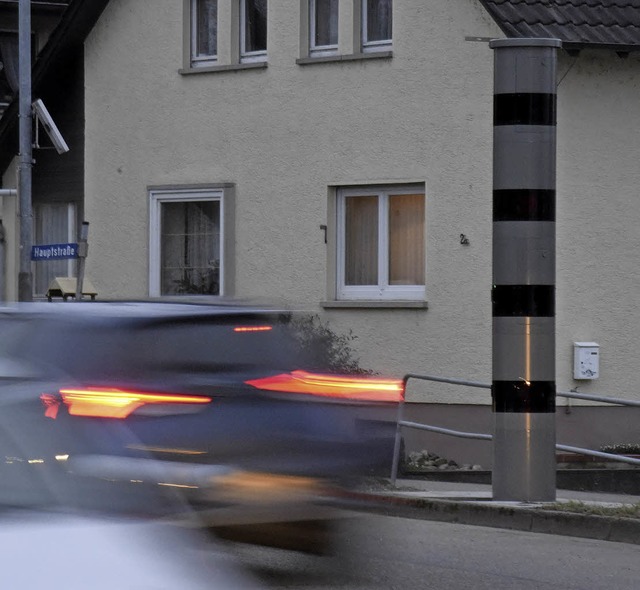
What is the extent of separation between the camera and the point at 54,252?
18.4 meters

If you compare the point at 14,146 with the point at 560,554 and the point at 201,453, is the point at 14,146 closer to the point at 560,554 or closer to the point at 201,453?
the point at 560,554

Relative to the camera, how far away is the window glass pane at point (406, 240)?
1702 cm

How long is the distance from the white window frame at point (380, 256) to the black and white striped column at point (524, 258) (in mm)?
6267

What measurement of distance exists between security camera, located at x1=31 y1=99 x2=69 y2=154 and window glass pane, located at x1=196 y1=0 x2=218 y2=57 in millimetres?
2103

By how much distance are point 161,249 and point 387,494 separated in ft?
27.7

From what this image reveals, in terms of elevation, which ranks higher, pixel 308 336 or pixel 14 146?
pixel 14 146

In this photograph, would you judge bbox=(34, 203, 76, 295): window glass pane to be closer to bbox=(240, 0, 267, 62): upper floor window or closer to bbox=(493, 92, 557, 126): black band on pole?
bbox=(240, 0, 267, 62): upper floor window

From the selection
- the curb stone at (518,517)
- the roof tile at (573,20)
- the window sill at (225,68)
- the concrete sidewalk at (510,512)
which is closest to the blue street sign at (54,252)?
the window sill at (225,68)

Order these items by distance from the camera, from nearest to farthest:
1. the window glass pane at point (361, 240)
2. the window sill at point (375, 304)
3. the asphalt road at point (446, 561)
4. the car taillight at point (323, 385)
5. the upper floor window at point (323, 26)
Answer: the car taillight at point (323, 385) → the asphalt road at point (446, 561) → the window sill at point (375, 304) → the window glass pane at point (361, 240) → the upper floor window at point (323, 26)

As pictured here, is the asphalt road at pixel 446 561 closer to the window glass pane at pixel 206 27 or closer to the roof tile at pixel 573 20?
the roof tile at pixel 573 20

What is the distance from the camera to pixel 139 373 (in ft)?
21.8

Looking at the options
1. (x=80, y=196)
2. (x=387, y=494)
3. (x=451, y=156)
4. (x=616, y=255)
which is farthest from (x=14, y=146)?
(x=387, y=494)

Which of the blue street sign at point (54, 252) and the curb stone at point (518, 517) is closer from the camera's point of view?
A: the curb stone at point (518, 517)

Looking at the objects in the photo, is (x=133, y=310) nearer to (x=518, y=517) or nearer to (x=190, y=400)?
(x=190, y=400)
